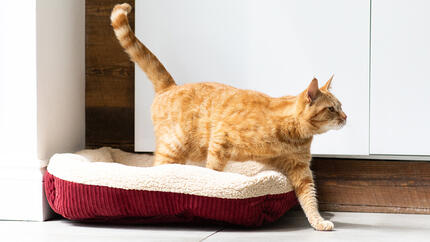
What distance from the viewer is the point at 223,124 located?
174 centimetres

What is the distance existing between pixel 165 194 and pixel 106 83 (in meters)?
0.77

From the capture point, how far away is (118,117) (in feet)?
7.14

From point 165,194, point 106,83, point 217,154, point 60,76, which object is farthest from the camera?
point 106,83

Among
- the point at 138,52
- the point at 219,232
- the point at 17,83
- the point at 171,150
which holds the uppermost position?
the point at 138,52

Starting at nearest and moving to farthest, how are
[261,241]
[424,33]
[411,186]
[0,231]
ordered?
[261,241] < [0,231] < [424,33] < [411,186]

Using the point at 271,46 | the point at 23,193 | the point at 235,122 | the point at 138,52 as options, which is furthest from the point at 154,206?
the point at 271,46

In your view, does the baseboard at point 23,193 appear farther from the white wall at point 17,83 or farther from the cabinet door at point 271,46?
the cabinet door at point 271,46

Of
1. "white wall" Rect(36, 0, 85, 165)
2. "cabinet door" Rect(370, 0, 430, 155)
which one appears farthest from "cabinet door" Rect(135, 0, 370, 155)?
"white wall" Rect(36, 0, 85, 165)

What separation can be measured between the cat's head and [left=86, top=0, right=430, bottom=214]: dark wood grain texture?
392 mm

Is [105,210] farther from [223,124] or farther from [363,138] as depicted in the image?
[363,138]

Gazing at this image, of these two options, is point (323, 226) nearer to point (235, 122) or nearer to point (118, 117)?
point (235, 122)

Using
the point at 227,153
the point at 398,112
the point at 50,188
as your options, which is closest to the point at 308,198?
the point at 227,153

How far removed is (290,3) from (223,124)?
0.50 metres

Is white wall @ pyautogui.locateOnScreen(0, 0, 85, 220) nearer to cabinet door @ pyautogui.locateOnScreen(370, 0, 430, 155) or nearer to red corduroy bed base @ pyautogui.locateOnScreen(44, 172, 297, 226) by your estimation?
red corduroy bed base @ pyautogui.locateOnScreen(44, 172, 297, 226)
